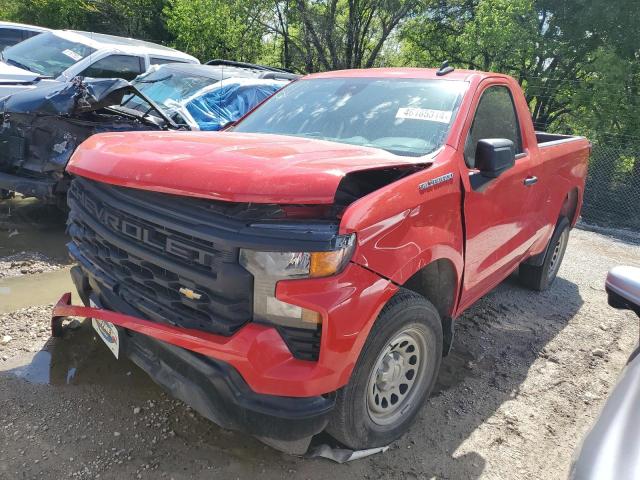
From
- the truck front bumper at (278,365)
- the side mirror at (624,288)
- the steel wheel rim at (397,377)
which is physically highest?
the side mirror at (624,288)

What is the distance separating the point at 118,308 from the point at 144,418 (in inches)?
27.3

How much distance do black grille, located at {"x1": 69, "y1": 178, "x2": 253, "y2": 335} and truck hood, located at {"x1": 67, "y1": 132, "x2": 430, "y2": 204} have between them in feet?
0.41

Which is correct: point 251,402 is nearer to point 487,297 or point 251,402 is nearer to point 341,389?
point 341,389

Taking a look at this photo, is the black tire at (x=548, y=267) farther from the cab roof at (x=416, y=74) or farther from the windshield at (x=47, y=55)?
the windshield at (x=47, y=55)

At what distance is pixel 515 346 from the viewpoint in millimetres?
4070

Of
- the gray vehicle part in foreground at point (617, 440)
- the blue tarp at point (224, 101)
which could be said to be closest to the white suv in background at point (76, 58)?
the blue tarp at point (224, 101)

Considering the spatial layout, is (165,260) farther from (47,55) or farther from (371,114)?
(47,55)

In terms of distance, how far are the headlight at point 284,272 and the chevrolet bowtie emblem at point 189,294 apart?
0.93 feet

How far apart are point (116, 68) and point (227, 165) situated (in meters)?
7.76

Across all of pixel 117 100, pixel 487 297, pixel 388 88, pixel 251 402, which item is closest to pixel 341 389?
pixel 251 402

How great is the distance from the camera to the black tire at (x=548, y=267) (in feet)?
16.6

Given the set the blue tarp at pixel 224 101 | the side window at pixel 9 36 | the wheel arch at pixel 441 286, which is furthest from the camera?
the side window at pixel 9 36

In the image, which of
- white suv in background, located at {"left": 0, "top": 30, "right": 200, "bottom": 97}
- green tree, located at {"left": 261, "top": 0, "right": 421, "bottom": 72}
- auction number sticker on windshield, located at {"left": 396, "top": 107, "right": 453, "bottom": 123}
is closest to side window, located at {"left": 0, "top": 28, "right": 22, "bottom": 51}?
white suv in background, located at {"left": 0, "top": 30, "right": 200, "bottom": 97}

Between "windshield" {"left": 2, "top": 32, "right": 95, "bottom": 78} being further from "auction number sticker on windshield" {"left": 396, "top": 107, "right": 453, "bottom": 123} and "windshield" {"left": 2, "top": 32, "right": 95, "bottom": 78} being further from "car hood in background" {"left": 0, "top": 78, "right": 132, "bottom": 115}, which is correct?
"auction number sticker on windshield" {"left": 396, "top": 107, "right": 453, "bottom": 123}
